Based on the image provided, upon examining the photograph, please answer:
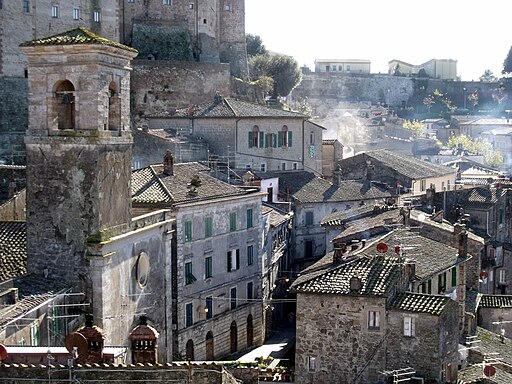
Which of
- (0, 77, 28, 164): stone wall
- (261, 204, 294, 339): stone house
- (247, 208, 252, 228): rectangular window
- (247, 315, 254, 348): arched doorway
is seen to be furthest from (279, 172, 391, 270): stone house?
(0, 77, 28, 164): stone wall

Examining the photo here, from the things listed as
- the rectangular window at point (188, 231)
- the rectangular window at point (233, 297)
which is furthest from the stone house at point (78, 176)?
the rectangular window at point (233, 297)

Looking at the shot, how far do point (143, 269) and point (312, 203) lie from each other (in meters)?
22.7

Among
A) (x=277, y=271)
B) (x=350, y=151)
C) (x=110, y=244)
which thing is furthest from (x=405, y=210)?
(x=350, y=151)

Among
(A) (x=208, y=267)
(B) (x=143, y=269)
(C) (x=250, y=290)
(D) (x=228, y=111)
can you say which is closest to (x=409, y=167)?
(D) (x=228, y=111)

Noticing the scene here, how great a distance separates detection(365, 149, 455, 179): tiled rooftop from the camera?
60906 mm

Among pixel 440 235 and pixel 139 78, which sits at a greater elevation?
pixel 139 78

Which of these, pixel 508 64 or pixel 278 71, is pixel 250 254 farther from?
pixel 508 64

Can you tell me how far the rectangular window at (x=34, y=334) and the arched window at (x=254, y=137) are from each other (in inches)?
1200

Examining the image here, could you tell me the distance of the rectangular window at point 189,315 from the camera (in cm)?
3562

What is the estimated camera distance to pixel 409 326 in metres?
27.1

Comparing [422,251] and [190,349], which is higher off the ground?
[422,251]

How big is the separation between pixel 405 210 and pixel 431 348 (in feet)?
45.3

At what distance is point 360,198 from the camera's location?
53969mm

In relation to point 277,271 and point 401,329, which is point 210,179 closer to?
point 277,271
